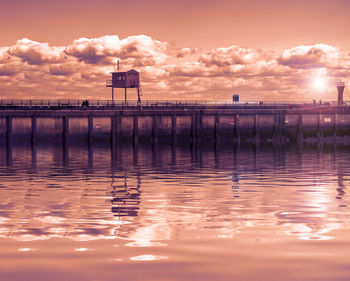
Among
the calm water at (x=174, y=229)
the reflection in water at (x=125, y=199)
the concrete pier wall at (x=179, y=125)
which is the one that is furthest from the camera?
the concrete pier wall at (x=179, y=125)

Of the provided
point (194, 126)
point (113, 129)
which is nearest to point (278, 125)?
point (194, 126)

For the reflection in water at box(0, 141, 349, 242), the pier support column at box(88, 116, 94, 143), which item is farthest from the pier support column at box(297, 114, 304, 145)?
the reflection in water at box(0, 141, 349, 242)

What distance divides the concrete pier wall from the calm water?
157 feet

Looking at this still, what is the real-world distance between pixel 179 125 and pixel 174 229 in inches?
2904

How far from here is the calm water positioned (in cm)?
1280

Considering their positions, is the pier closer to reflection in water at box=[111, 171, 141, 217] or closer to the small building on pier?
the small building on pier

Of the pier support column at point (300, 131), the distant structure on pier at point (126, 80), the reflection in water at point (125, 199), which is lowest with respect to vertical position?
the reflection in water at point (125, 199)

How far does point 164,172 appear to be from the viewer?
3944 centimetres

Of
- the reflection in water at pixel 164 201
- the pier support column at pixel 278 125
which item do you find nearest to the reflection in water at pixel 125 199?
the reflection in water at pixel 164 201

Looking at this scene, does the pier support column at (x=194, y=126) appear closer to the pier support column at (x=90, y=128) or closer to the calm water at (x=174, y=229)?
the pier support column at (x=90, y=128)

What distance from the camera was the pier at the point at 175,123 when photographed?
81.6m

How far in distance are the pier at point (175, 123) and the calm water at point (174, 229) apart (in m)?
48.1

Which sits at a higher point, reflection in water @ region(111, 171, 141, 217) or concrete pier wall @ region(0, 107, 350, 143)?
concrete pier wall @ region(0, 107, 350, 143)

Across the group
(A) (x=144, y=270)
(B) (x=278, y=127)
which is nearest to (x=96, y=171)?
(A) (x=144, y=270)
